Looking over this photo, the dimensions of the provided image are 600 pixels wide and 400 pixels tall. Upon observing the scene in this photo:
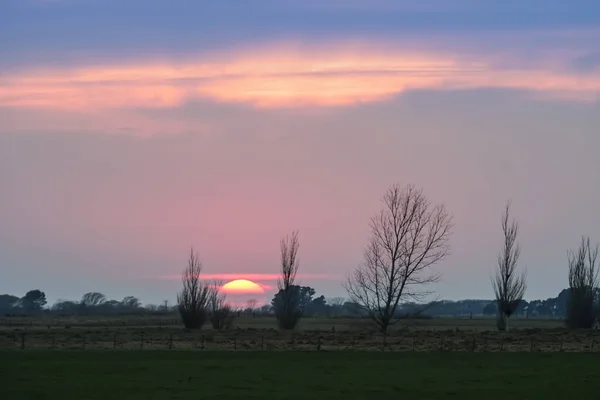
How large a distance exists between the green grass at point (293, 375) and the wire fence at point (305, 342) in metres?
4.92

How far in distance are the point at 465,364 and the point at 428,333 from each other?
22274 millimetres

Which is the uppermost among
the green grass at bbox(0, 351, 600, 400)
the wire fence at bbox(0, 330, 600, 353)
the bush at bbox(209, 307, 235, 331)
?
the bush at bbox(209, 307, 235, 331)

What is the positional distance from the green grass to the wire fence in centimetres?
492

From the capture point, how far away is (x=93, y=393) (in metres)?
30.7

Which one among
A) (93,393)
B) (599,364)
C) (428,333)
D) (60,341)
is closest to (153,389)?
(93,393)

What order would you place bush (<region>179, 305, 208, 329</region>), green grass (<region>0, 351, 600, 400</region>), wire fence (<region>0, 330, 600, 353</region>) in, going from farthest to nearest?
bush (<region>179, 305, 208, 329</region>)
wire fence (<region>0, 330, 600, 353</region>)
green grass (<region>0, 351, 600, 400</region>)

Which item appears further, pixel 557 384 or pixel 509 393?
pixel 557 384

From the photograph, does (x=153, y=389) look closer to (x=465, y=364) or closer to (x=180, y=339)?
(x=465, y=364)

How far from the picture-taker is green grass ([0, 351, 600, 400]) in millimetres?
31516

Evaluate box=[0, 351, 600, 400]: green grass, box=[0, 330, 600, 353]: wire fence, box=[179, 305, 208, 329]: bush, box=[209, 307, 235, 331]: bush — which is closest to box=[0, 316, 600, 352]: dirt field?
box=[0, 330, 600, 353]: wire fence

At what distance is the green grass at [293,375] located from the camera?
31.5 m

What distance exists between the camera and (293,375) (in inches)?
1467

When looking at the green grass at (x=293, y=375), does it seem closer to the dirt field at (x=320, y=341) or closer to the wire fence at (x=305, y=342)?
the wire fence at (x=305, y=342)

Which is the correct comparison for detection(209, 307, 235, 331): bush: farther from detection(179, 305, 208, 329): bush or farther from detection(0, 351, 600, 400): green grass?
detection(0, 351, 600, 400): green grass
